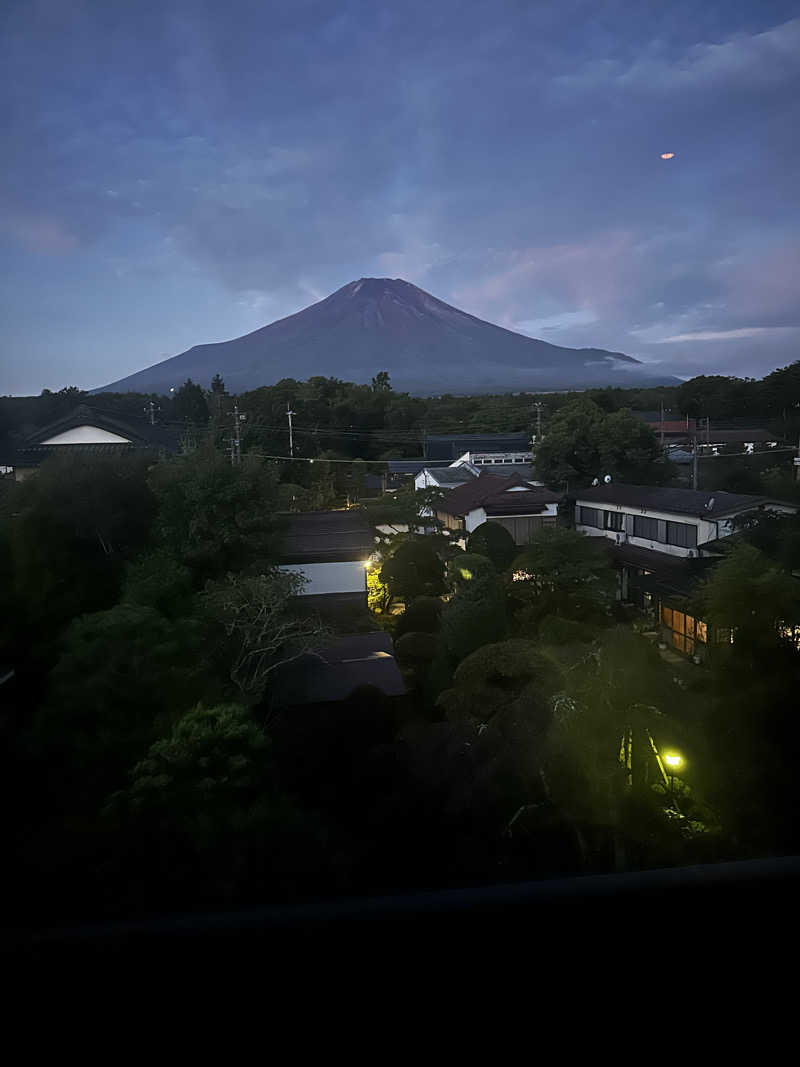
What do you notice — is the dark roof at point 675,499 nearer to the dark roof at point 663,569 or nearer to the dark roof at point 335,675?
the dark roof at point 663,569

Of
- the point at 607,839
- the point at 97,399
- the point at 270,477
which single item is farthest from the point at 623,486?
the point at 97,399

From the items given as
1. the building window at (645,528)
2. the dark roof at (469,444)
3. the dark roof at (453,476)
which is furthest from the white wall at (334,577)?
the dark roof at (469,444)

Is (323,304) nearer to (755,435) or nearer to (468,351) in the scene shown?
(468,351)

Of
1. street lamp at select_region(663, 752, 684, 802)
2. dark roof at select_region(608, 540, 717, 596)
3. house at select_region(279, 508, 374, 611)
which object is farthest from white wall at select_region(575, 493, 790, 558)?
street lamp at select_region(663, 752, 684, 802)

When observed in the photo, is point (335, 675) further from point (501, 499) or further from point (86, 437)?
point (86, 437)

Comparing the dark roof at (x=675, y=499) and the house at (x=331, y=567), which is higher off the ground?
the dark roof at (x=675, y=499)

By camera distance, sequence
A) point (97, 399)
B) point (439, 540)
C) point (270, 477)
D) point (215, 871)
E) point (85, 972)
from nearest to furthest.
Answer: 1. point (85, 972)
2. point (215, 871)
3. point (270, 477)
4. point (439, 540)
5. point (97, 399)
